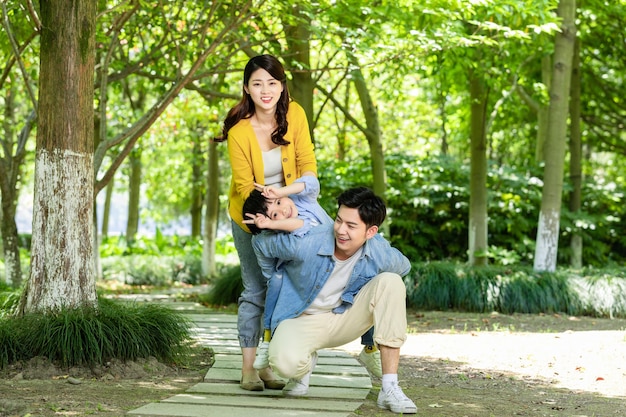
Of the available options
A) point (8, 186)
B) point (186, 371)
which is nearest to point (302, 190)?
point (186, 371)

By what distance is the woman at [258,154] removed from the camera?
4691 millimetres

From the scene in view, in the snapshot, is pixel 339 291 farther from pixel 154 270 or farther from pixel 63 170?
pixel 154 270

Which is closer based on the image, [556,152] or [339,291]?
[339,291]

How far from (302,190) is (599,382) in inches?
109

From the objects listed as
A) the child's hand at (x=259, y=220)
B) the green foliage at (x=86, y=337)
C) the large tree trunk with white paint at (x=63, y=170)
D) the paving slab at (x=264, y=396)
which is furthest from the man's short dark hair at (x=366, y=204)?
the large tree trunk with white paint at (x=63, y=170)

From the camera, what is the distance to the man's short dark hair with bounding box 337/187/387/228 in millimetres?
4441

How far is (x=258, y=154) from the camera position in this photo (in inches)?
185

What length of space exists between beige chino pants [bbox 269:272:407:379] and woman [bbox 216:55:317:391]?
1.50 feet

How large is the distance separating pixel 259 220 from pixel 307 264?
0.36m

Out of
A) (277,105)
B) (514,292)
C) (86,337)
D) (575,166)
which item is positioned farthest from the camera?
(575,166)

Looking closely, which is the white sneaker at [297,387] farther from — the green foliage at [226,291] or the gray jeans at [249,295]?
the green foliage at [226,291]

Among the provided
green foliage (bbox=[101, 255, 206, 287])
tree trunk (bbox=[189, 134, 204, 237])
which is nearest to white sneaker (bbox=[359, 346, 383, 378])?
green foliage (bbox=[101, 255, 206, 287])

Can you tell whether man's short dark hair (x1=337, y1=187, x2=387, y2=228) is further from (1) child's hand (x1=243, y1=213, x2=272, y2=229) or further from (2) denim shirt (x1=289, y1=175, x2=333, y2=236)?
(1) child's hand (x1=243, y1=213, x2=272, y2=229)

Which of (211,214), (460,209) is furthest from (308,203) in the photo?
(460,209)
